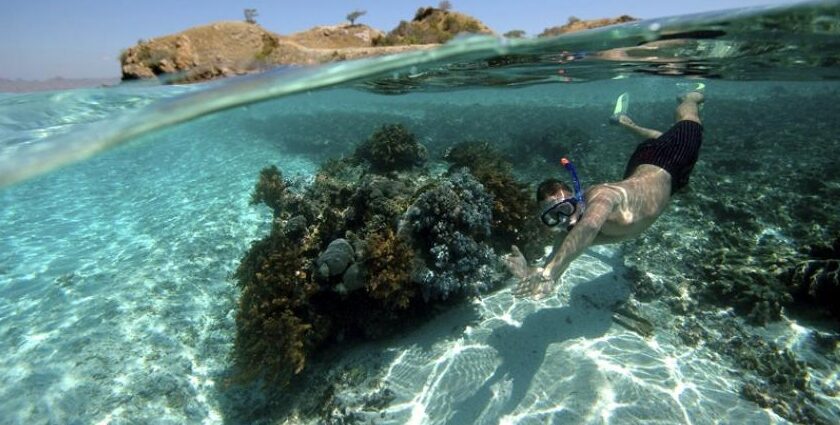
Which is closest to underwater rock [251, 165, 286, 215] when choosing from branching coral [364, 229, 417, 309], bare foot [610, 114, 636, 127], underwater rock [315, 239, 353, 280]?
underwater rock [315, 239, 353, 280]

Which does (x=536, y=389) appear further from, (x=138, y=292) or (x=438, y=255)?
(x=138, y=292)

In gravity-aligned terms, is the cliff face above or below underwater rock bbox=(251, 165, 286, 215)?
above

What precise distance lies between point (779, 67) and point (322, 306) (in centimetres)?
2375

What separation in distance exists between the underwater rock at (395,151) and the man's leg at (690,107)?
241 inches

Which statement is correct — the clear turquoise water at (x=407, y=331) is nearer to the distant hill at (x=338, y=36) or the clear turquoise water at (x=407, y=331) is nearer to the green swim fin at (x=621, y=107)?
the distant hill at (x=338, y=36)

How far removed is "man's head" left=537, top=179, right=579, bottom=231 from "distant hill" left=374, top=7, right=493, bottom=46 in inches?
350

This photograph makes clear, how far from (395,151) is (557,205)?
7102 millimetres

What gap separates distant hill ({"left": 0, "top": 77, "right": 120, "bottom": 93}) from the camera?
1077cm

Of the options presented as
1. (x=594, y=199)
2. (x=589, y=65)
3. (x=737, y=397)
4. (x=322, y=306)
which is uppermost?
(x=589, y=65)

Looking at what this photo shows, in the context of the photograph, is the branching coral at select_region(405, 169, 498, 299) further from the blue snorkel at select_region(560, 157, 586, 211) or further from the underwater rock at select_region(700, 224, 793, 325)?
the underwater rock at select_region(700, 224, 793, 325)

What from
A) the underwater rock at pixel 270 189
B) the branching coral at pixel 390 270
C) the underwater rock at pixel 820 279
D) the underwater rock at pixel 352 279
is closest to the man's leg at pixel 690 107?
the underwater rock at pixel 820 279

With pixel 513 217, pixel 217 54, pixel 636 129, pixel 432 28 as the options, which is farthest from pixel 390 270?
pixel 432 28

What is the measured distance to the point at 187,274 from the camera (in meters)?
8.52

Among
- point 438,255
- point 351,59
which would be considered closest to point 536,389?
point 438,255
